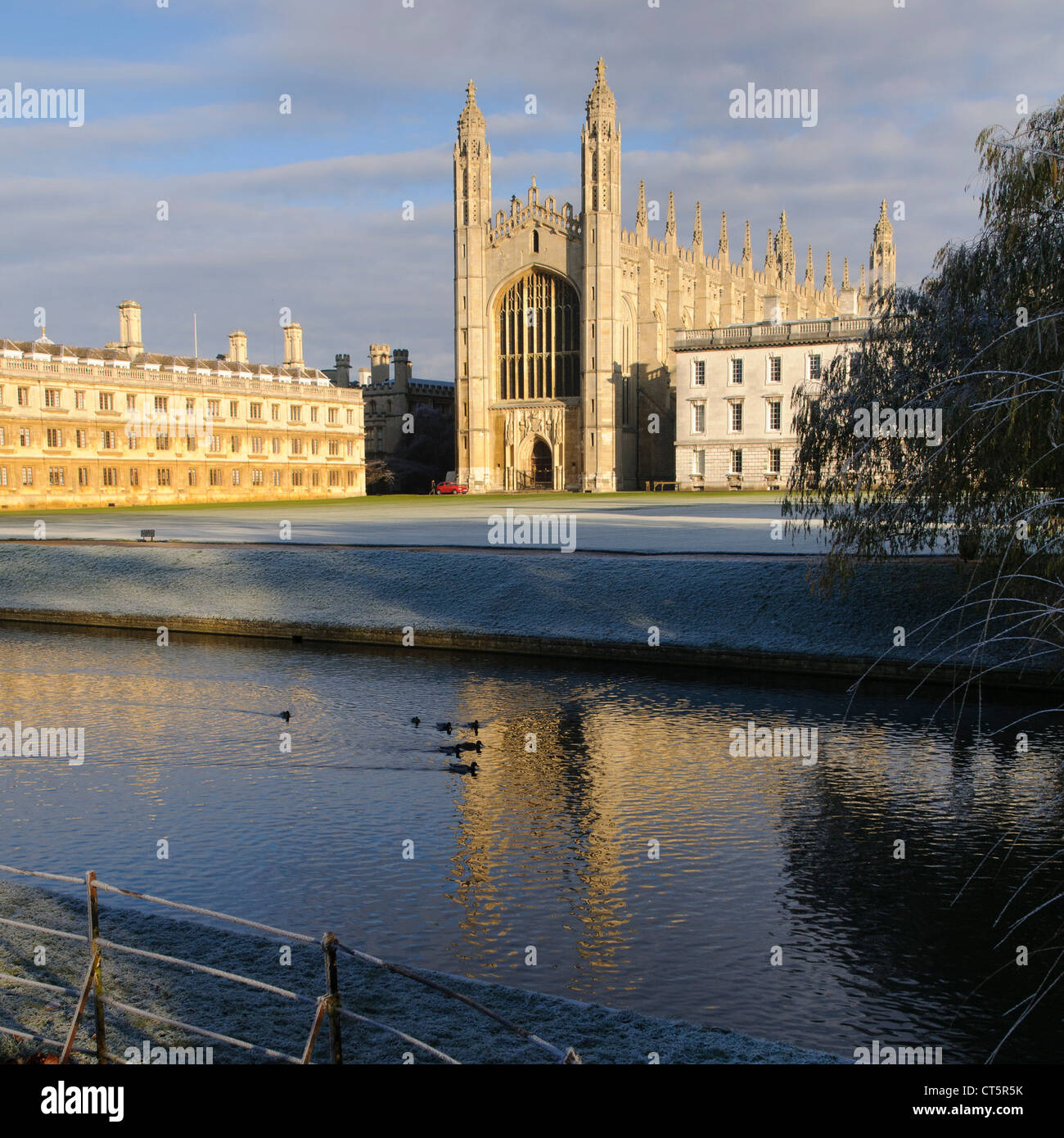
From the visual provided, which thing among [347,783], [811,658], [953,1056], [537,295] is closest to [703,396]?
[537,295]

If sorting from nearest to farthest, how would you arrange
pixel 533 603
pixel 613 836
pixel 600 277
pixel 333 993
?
pixel 333 993 < pixel 613 836 < pixel 533 603 < pixel 600 277

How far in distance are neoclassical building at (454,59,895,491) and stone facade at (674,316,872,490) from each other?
6799 mm

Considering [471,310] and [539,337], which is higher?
[471,310]

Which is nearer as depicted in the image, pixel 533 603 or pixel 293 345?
pixel 533 603

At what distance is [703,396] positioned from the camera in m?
73.3

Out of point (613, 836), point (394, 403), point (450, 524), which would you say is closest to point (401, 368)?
point (394, 403)

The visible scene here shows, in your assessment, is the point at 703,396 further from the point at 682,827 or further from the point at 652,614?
the point at 682,827

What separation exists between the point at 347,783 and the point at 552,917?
14.9 ft

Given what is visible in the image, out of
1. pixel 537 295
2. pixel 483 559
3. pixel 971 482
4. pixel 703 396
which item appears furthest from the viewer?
pixel 537 295

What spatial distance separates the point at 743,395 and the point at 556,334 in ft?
56.8

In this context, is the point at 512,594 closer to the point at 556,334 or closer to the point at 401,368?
the point at 556,334

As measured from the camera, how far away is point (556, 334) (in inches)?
3278

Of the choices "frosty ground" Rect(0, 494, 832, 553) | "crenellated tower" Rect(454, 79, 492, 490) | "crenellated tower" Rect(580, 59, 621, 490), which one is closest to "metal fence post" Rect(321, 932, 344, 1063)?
"frosty ground" Rect(0, 494, 832, 553)

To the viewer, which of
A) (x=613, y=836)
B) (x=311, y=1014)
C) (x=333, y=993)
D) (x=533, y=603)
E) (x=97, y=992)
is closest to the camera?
(x=333, y=993)
